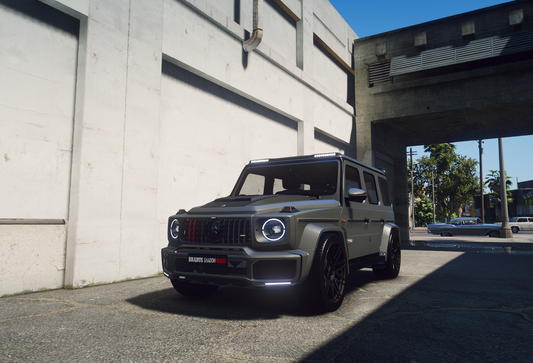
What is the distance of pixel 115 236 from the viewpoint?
654 centimetres

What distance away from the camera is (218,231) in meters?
4.12

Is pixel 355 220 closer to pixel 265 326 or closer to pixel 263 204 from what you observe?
pixel 263 204

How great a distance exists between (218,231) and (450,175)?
48.5 metres

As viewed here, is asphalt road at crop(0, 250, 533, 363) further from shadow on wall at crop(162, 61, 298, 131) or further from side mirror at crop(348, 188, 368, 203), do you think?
shadow on wall at crop(162, 61, 298, 131)

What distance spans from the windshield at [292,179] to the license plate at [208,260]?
1502mm

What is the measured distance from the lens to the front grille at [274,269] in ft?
12.4

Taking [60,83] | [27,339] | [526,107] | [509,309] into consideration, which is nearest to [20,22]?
[60,83]

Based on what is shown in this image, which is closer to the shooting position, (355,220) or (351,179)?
(355,220)

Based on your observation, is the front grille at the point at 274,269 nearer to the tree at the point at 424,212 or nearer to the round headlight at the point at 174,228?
the round headlight at the point at 174,228

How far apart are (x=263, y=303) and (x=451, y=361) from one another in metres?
2.39

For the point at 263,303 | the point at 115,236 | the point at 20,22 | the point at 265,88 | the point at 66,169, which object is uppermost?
the point at 265,88

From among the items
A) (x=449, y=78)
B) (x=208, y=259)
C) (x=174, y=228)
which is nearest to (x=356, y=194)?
(x=208, y=259)

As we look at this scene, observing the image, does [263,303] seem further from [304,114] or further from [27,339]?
[304,114]

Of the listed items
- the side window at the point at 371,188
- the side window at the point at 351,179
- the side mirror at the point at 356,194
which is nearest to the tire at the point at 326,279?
the side mirror at the point at 356,194
